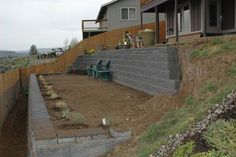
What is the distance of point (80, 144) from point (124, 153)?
689mm

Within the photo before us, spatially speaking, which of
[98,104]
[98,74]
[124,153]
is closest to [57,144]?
A: [124,153]

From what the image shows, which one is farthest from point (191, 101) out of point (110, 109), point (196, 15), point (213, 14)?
point (196, 15)

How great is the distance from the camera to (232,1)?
16.2 m

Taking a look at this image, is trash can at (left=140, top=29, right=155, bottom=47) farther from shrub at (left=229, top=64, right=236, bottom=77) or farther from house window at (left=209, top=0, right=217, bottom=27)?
shrub at (left=229, top=64, right=236, bottom=77)

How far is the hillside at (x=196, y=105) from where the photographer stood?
15.0ft

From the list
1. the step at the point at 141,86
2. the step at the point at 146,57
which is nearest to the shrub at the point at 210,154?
the step at the point at 141,86

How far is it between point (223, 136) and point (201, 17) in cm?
1343

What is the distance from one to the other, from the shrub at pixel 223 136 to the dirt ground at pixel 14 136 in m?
7.20

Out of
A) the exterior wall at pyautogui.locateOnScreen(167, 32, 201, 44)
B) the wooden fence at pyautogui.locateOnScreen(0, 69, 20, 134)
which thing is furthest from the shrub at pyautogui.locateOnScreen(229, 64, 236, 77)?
the wooden fence at pyautogui.locateOnScreen(0, 69, 20, 134)

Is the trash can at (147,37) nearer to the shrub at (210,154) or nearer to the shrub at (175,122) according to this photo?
the shrub at (175,122)

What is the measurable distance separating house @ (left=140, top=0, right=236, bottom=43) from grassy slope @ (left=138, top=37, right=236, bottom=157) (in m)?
6.12

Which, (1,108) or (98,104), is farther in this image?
(1,108)

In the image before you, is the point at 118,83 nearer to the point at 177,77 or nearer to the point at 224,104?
the point at 177,77

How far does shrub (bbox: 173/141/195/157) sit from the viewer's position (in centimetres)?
456
